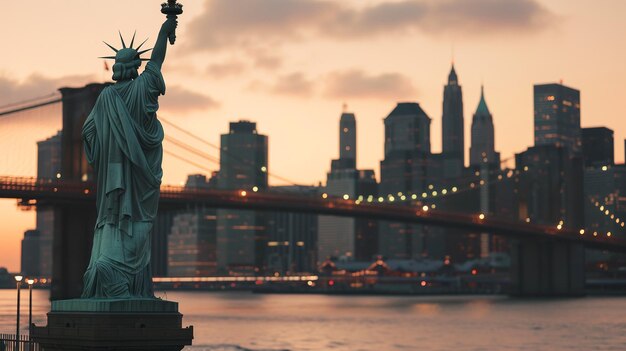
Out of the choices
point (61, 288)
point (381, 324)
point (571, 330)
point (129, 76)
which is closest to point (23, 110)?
point (61, 288)

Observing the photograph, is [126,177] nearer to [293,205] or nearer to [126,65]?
[126,65]

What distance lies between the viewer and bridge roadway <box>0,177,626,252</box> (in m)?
83.3

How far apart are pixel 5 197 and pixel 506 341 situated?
111 ft

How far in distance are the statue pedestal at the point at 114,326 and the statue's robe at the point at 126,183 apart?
38 cm

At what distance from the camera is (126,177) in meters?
18.0

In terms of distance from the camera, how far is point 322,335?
70000 millimetres

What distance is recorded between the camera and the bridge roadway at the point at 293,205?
8331 cm

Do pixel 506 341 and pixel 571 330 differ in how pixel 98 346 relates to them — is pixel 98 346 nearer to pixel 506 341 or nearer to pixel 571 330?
pixel 506 341

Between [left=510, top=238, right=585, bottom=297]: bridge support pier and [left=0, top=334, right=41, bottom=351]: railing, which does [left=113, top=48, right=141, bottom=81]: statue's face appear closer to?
[left=0, top=334, right=41, bottom=351]: railing

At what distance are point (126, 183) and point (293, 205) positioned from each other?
83.0 metres

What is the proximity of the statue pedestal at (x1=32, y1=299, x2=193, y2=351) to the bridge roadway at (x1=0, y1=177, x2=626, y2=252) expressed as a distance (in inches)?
2562

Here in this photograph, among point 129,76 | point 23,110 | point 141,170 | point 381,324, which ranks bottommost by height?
point 381,324

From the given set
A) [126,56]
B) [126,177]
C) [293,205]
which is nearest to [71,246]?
[293,205]

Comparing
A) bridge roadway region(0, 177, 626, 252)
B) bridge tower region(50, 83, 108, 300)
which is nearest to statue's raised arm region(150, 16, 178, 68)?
bridge roadway region(0, 177, 626, 252)
